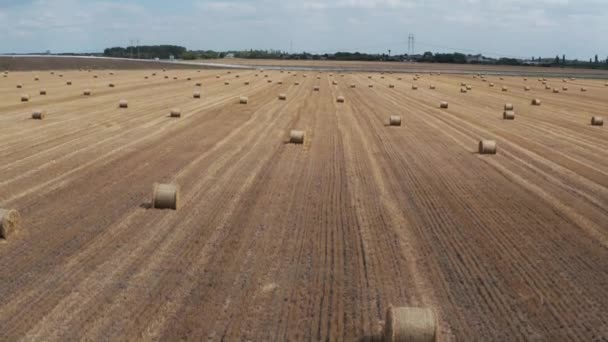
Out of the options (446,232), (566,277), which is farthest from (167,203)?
(566,277)

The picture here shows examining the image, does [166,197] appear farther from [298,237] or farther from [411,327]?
[411,327]

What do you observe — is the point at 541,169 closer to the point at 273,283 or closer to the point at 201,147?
the point at 201,147

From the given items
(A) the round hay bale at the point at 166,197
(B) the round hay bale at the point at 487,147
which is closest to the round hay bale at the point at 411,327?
(A) the round hay bale at the point at 166,197

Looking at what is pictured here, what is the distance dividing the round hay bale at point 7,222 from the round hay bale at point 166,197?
2.14 m

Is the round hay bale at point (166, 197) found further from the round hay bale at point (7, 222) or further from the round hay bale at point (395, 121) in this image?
the round hay bale at point (395, 121)

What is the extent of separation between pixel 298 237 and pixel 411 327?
3736 mm

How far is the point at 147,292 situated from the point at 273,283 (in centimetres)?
137

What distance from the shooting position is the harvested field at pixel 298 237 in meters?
7.00

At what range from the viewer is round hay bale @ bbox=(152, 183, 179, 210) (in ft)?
35.8

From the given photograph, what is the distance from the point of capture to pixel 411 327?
20.0ft

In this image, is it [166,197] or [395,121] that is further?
[395,121]

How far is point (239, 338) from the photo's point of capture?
6.52 m

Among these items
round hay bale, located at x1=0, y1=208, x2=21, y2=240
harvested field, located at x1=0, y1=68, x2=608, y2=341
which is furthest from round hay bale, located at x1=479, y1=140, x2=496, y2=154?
round hay bale, located at x1=0, y1=208, x2=21, y2=240

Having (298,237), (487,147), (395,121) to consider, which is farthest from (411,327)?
(395,121)
